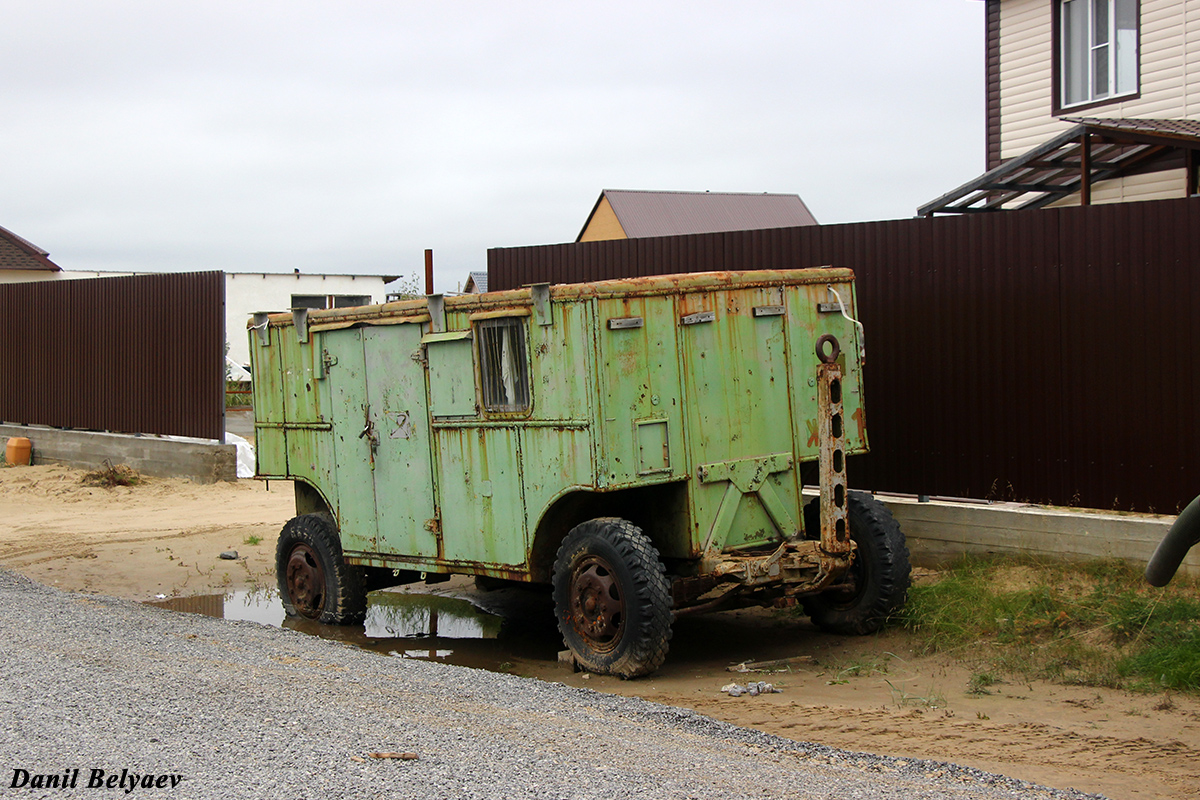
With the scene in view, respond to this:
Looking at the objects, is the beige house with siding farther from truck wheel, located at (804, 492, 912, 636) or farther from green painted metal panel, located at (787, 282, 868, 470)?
truck wheel, located at (804, 492, 912, 636)

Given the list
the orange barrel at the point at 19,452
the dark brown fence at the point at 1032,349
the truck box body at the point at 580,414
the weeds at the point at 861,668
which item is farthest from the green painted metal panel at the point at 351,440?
the orange barrel at the point at 19,452

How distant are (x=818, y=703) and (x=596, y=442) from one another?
78.4 inches

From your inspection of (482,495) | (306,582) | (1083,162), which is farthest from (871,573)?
(1083,162)

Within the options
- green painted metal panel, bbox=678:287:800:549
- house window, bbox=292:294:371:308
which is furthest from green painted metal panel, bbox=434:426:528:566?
house window, bbox=292:294:371:308

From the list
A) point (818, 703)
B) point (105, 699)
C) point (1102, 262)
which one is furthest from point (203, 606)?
point (1102, 262)

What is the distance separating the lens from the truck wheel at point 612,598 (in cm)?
743

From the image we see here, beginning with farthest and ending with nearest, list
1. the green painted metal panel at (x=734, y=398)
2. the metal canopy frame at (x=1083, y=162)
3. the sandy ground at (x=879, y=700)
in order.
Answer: the metal canopy frame at (x=1083, y=162), the green painted metal panel at (x=734, y=398), the sandy ground at (x=879, y=700)

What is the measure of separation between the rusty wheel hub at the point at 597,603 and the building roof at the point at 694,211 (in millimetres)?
35140

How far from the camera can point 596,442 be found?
7.47 m

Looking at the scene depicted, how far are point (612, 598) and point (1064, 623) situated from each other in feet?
9.68

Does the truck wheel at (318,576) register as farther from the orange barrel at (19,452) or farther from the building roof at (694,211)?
A: the building roof at (694,211)

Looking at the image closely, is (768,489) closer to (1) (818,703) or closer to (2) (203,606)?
(1) (818,703)

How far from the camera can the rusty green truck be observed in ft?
24.8

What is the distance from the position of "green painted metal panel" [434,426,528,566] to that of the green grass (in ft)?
9.05
